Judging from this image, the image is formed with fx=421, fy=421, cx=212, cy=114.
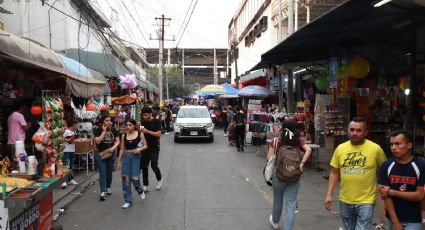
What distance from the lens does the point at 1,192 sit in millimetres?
4191

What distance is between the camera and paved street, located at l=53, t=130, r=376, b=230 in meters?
6.68

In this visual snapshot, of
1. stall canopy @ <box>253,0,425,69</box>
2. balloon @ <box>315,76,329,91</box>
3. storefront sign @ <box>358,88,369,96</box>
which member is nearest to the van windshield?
balloon @ <box>315,76,329,91</box>

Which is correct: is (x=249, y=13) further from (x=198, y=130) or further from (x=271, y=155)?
(x=271, y=155)

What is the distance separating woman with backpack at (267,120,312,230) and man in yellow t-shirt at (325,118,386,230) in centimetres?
102

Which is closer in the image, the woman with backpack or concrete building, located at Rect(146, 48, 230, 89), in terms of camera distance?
the woman with backpack

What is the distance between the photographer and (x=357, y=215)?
4.67 m

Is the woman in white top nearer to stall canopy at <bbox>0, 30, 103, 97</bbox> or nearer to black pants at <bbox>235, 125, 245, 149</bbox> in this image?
stall canopy at <bbox>0, 30, 103, 97</bbox>

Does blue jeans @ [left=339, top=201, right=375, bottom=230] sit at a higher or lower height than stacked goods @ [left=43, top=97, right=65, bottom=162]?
lower

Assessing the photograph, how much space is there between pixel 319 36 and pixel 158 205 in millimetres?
5712

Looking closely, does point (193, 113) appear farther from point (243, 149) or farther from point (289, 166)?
point (289, 166)

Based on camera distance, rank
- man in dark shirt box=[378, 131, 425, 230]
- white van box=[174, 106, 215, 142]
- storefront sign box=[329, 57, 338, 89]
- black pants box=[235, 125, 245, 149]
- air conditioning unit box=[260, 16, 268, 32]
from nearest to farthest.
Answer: man in dark shirt box=[378, 131, 425, 230]
storefront sign box=[329, 57, 338, 89]
black pants box=[235, 125, 245, 149]
white van box=[174, 106, 215, 142]
air conditioning unit box=[260, 16, 268, 32]

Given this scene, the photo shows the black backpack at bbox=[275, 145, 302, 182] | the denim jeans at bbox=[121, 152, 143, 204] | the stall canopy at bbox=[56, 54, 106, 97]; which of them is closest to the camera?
the black backpack at bbox=[275, 145, 302, 182]

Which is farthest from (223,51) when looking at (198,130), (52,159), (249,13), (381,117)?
(52,159)

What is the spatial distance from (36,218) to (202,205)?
3368 mm
